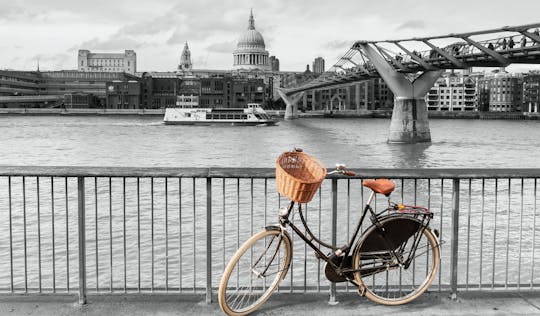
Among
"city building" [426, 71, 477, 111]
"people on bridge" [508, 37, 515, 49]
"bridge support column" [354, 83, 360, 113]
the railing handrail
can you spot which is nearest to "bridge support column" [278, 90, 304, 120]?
"bridge support column" [354, 83, 360, 113]

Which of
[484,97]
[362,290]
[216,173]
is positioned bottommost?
[362,290]

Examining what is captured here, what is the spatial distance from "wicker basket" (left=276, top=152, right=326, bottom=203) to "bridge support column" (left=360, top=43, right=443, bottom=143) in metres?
60.5

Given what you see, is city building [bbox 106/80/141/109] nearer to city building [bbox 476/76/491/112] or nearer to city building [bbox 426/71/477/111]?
city building [bbox 426/71/477/111]

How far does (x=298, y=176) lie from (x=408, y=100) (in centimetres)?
6136

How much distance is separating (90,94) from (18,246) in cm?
18259

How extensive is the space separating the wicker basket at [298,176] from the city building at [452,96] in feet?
640

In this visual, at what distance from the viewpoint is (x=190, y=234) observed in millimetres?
16688

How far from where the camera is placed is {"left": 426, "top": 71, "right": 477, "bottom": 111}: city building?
196 metres

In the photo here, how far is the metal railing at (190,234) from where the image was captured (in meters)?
5.64

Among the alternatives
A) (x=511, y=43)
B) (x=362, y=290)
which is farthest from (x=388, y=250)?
(x=511, y=43)

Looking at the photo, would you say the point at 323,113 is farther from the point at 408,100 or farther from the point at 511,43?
the point at 511,43

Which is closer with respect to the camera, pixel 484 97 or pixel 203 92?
pixel 203 92

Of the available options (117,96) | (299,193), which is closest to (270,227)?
(299,193)

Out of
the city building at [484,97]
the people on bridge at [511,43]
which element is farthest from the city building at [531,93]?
the people on bridge at [511,43]
